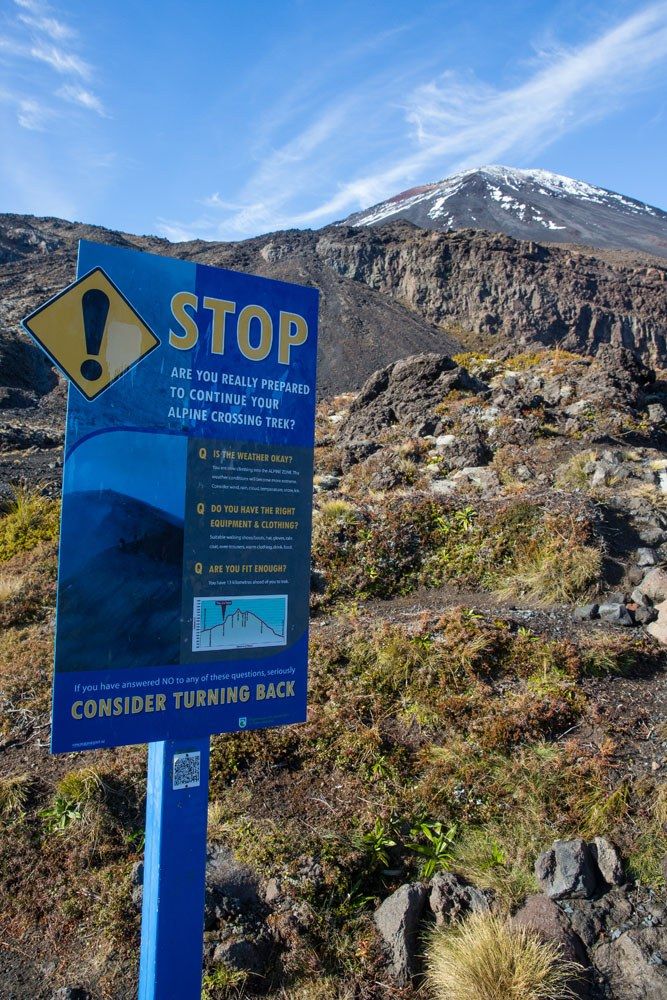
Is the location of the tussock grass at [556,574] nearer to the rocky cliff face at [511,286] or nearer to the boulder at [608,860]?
the boulder at [608,860]

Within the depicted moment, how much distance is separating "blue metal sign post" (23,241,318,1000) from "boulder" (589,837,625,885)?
189 centimetres

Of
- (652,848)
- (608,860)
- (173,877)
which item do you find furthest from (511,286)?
(173,877)

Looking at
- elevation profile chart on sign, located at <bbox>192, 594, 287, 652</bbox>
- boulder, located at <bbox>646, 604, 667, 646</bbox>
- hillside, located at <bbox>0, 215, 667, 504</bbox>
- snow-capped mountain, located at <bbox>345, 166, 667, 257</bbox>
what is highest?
snow-capped mountain, located at <bbox>345, 166, 667, 257</bbox>

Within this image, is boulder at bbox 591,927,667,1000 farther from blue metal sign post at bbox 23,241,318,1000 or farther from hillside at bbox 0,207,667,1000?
blue metal sign post at bbox 23,241,318,1000

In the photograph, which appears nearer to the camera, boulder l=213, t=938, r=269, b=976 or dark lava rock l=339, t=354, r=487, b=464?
boulder l=213, t=938, r=269, b=976

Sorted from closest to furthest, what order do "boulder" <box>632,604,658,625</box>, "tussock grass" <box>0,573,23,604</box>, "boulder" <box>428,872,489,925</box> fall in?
1. "boulder" <box>428,872,489,925</box>
2. "boulder" <box>632,604,658,625</box>
3. "tussock grass" <box>0,573,23,604</box>

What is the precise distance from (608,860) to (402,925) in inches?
42.0

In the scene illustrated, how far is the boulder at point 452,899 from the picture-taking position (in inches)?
135

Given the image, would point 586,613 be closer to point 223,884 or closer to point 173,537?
point 223,884

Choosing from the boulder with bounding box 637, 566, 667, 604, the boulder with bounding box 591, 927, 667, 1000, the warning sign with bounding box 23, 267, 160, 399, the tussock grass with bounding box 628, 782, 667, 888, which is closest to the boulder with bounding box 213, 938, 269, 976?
the boulder with bounding box 591, 927, 667, 1000

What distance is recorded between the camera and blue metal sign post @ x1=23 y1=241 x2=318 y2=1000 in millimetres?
2424

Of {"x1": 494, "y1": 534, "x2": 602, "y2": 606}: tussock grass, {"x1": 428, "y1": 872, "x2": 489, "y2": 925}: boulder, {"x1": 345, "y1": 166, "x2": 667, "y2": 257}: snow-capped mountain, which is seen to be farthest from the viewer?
{"x1": 345, "y1": 166, "x2": 667, "y2": 257}: snow-capped mountain

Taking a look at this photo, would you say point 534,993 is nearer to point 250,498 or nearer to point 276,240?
point 250,498

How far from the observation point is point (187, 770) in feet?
8.46
